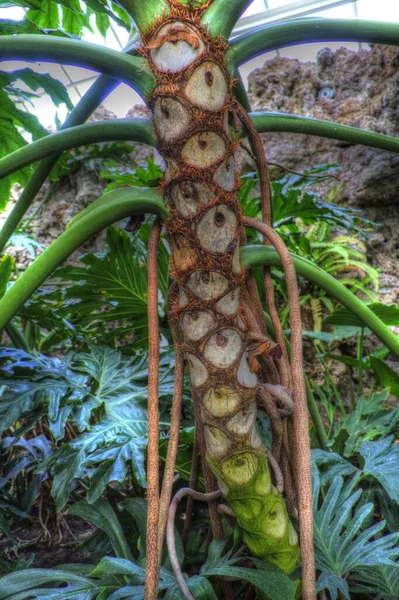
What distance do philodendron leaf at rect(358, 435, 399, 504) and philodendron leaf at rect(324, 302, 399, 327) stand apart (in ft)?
1.53

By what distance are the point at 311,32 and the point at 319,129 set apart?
186mm

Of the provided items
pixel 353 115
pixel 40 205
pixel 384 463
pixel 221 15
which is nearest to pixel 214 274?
pixel 221 15

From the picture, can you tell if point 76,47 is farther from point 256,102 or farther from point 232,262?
point 256,102

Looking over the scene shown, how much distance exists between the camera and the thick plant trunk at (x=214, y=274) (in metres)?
0.62

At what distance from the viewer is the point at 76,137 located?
2.33 feet


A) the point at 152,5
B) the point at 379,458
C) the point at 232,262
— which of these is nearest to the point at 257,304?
the point at 232,262

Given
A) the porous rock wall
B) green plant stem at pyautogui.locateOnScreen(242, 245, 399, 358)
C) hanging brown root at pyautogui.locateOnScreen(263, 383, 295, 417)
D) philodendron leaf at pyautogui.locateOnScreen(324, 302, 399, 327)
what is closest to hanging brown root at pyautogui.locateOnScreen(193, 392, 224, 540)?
hanging brown root at pyautogui.locateOnScreen(263, 383, 295, 417)

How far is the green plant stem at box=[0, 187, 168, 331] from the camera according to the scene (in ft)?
2.12

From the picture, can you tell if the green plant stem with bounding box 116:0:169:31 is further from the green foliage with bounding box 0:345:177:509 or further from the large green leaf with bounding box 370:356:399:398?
the large green leaf with bounding box 370:356:399:398

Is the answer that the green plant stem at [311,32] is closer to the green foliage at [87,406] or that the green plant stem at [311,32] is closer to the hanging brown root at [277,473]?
the hanging brown root at [277,473]

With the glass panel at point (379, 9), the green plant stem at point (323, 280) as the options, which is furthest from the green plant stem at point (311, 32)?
the glass panel at point (379, 9)

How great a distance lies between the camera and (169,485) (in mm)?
713

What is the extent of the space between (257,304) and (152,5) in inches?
17.3

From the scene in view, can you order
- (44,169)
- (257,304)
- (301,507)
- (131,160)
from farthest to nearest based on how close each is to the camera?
(131,160) < (44,169) < (257,304) < (301,507)
